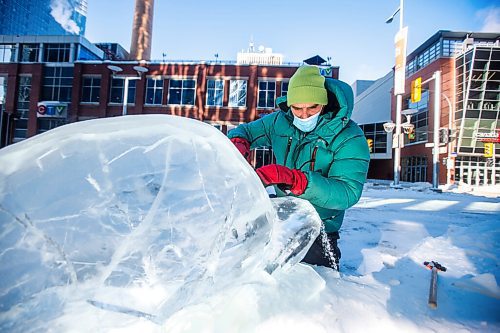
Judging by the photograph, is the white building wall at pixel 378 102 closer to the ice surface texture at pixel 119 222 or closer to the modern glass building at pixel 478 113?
the modern glass building at pixel 478 113

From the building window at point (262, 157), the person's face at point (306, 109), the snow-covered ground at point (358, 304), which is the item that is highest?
the building window at point (262, 157)

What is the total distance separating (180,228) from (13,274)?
0.42 metres

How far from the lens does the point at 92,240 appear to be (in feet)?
2.58

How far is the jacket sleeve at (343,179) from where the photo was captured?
1452mm

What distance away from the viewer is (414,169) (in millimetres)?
25719

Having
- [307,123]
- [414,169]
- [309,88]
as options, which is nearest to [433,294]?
[307,123]

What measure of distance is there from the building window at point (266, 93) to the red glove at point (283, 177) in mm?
18939

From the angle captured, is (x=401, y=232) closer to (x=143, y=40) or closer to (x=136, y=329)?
(x=136, y=329)

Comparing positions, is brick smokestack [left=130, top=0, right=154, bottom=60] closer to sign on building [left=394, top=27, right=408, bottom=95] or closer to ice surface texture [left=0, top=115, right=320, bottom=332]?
sign on building [left=394, top=27, right=408, bottom=95]

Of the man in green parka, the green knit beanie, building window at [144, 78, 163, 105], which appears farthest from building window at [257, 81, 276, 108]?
the green knit beanie

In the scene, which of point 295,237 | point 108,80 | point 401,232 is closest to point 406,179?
point 401,232

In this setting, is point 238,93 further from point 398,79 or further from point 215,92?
point 398,79

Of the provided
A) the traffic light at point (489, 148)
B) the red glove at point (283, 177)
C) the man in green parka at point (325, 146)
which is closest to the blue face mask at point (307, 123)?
the man in green parka at point (325, 146)

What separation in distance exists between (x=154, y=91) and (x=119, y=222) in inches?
850
